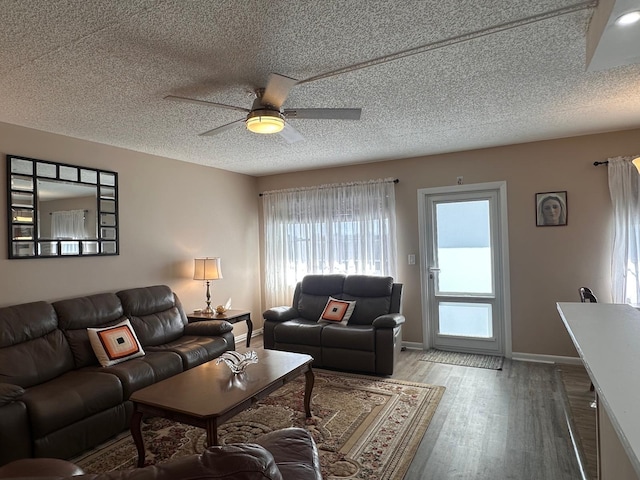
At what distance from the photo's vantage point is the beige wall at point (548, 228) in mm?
3973

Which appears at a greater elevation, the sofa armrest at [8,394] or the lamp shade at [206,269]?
the lamp shade at [206,269]

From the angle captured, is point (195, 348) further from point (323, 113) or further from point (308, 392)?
point (323, 113)

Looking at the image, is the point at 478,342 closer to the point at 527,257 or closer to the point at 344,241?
the point at 527,257

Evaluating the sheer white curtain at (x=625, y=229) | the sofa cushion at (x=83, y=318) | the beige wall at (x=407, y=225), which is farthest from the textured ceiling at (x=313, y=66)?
the sofa cushion at (x=83, y=318)

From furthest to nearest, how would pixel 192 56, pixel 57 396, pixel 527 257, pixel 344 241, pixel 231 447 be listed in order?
1. pixel 344 241
2. pixel 527 257
3. pixel 57 396
4. pixel 192 56
5. pixel 231 447

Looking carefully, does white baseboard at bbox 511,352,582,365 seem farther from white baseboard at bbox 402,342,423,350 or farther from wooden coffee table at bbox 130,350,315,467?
wooden coffee table at bbox 130,350,315,467

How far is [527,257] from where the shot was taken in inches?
169

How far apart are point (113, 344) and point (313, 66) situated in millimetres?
2729

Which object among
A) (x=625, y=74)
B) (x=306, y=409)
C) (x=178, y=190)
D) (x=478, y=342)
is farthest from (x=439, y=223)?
(x=178, y=190)

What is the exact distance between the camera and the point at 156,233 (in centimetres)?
440

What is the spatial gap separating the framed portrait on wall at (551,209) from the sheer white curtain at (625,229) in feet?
1.42

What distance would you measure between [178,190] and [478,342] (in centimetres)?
418

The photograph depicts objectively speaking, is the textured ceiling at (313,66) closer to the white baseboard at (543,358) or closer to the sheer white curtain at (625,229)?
the sheer white curtain at (625,229)

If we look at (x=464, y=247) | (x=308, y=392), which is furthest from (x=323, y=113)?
(x=464, y=247)
